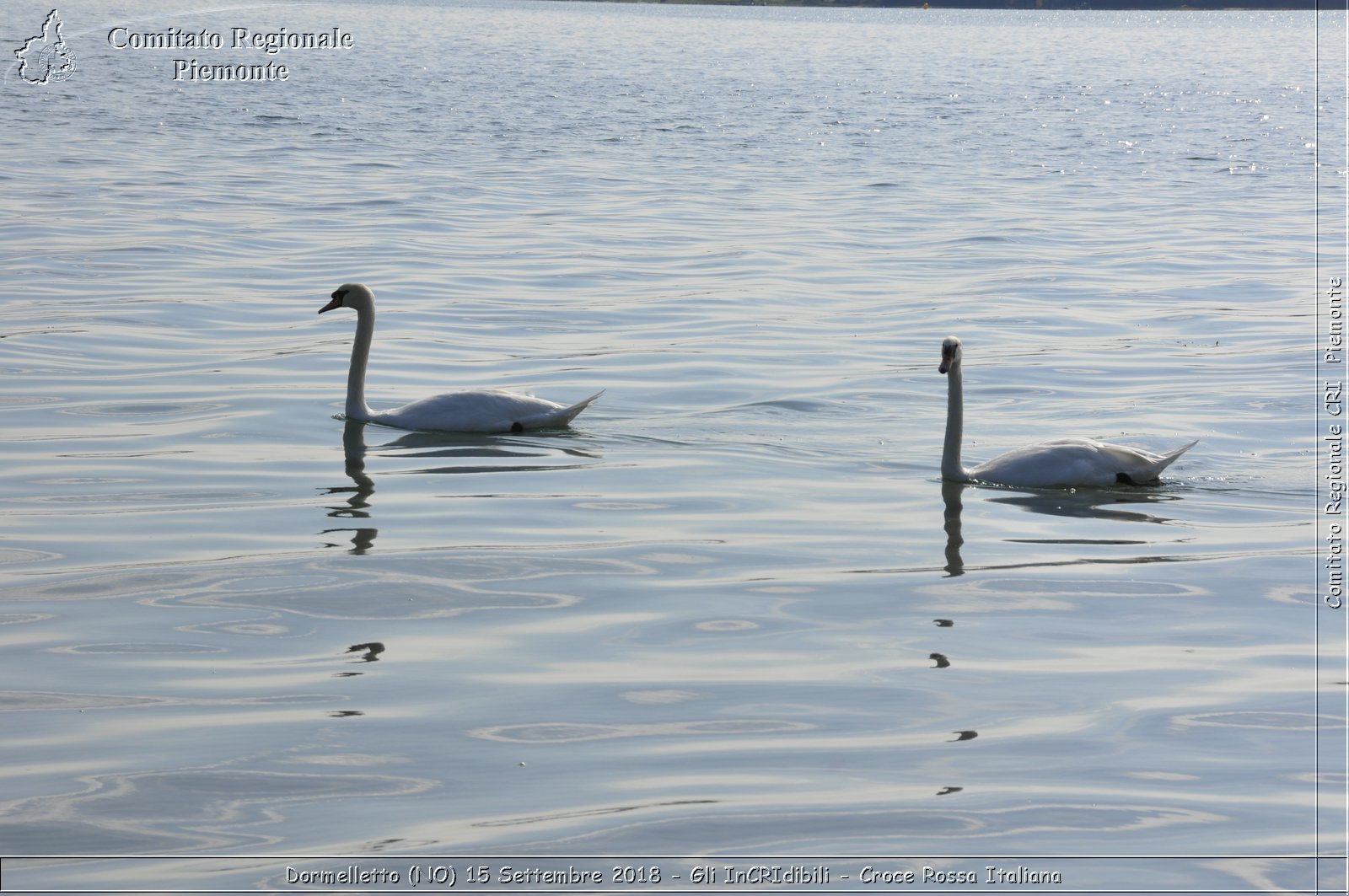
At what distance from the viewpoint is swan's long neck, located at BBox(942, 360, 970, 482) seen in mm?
10609

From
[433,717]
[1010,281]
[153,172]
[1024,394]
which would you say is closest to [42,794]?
[433,717]

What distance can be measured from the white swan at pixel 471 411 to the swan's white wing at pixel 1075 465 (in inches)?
113

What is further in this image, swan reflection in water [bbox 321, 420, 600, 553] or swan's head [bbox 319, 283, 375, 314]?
swan's head [bbox 319, 283, 375, 314]

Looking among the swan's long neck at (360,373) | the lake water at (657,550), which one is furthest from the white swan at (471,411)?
the lake water at (657,550)

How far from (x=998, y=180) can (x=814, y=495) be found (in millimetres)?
20901

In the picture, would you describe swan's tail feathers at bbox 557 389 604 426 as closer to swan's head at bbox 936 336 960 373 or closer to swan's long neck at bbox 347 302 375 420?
swan's long neck at bbox 347 302 375 420

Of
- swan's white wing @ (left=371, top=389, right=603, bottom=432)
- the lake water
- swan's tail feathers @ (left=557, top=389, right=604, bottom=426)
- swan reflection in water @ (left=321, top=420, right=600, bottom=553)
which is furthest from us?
swan's tail feathers @ (left=557, top=389, right=604, bottom=426)

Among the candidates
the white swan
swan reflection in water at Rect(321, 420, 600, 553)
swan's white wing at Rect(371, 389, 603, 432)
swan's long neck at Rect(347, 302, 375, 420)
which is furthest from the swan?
swan's long neck at Rect(347, 302, 375, 420)

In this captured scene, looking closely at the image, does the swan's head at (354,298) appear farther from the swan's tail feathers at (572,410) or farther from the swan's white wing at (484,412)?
the swan's tail feathers at (572,410)

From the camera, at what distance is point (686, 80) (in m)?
54.5

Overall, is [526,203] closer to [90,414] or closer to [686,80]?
[90,414]

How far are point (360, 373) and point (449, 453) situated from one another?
125 cm

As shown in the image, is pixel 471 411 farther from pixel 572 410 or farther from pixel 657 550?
pixel 657 550

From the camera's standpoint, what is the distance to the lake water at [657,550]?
577cm
